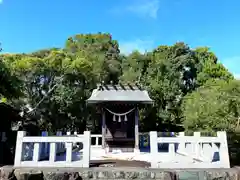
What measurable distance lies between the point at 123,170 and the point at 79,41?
2612 centimetres

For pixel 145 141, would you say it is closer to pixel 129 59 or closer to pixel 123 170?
pixel 123 170

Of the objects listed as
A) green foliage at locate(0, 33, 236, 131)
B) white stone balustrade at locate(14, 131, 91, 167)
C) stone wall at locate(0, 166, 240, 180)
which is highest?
green foliage at locate(0, 33, 236, 131)

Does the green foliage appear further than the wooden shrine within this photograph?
Yes

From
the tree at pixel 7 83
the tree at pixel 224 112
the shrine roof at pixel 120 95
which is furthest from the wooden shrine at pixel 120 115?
the tree at pixel 7 83

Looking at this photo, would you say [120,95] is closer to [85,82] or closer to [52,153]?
[52,153]

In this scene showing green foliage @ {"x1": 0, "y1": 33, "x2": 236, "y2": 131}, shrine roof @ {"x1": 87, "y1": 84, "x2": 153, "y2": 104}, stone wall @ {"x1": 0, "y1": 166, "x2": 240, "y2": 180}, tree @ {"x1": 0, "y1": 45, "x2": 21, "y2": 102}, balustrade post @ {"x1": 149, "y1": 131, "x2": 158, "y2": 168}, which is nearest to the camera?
stone wall @ {"x1": 0, "y1": 166, "x2": 240, "y2": 180}

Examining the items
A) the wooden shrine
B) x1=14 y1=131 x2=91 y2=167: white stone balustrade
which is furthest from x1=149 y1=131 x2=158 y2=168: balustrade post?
the wooden shrine

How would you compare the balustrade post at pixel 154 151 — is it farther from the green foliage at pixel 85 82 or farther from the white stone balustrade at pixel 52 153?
the green foliage at pixel 85 82

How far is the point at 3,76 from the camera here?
7.50m

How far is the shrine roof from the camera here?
9.88 metres

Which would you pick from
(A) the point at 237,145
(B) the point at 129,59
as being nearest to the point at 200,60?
(B) the point at 129,59

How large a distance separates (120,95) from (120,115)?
1070 millimetres

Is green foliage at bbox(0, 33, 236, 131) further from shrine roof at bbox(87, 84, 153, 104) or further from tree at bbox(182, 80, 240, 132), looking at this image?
shrine roof at bbox(87, 84, 153, 104)

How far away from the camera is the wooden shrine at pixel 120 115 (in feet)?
32.7
